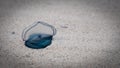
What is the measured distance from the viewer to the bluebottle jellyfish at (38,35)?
262 cm

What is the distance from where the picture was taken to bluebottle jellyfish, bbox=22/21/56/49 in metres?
2.62

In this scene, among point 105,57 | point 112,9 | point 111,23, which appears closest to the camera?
point 105,57

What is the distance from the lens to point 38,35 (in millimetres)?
2803

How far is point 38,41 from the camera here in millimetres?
2645

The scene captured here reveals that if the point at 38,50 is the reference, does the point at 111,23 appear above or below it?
above

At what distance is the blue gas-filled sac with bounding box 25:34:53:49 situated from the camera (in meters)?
2.60

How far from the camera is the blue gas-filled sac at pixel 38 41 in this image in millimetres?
2602

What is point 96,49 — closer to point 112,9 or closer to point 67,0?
point 112,9

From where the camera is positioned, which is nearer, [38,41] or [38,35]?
[38,41]

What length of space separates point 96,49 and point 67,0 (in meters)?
1.93

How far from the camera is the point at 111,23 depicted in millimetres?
3240

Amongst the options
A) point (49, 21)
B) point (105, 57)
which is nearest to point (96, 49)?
point (105, 57)

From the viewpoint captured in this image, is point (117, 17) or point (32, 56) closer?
point (32, 56)

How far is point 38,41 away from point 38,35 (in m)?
0.18
